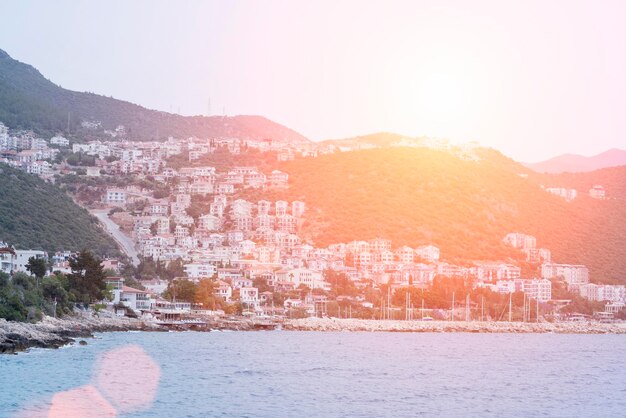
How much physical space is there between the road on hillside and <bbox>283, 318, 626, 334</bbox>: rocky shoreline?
76.1 feet

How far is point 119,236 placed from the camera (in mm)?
106000

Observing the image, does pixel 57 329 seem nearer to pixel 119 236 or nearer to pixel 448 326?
pixel 448 326

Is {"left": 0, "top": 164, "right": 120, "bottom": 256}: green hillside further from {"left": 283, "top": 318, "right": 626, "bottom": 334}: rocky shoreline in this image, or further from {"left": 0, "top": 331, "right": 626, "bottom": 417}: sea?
{"left": 0, "top": 331, "right": 626, "bottom": 417}: sea

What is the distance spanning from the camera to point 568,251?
13312 centimetres

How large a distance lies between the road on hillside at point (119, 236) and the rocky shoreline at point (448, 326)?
2321 centimetres

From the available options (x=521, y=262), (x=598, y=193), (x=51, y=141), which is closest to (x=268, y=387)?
(x=521, y=262)

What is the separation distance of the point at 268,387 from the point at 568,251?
103405 mm

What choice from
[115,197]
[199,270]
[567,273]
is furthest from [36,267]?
[567,273]

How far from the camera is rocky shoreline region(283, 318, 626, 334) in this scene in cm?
8244

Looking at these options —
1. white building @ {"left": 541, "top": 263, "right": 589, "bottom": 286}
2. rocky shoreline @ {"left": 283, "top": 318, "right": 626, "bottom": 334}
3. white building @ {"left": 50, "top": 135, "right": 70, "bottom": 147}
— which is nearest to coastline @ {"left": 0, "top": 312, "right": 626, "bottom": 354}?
rocky shoreline @ {"left": 283, "top": 318, "right": 626, "bottom": 334}

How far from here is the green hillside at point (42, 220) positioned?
79.2m

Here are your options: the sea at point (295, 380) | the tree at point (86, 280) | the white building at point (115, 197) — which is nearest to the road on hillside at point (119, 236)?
the white building at point (115, 197)

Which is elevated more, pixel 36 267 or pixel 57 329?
pixel 36 267

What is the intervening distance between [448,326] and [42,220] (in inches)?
1378
